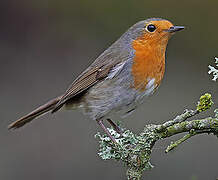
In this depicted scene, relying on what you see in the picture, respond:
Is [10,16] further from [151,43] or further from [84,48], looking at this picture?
[151,43]

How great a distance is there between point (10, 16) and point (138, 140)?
18.5 ft

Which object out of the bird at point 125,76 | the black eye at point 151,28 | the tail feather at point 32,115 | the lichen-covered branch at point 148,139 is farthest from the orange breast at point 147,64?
the tail feather at point 32,115

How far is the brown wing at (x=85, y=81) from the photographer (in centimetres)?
425

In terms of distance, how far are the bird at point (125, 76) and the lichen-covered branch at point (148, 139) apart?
619mm

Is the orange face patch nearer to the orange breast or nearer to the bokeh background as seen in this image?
the orange breast

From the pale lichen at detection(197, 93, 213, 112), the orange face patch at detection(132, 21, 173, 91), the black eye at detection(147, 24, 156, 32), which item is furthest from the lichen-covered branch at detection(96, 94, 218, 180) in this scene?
the black eye at detection(147, 24, 156, 32)

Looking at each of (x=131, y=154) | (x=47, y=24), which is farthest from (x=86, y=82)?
(x=47, y=24)

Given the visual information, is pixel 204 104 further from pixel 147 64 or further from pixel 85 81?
pixel 85 81

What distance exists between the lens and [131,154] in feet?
9.66

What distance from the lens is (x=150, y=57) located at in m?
4.02

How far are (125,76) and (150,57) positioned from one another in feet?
0.86

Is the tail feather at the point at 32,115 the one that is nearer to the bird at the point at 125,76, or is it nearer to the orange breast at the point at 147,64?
the bird at the point at 125,76

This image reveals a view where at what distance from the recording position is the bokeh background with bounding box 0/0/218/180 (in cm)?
609

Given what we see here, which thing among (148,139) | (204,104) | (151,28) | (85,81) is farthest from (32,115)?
(204,104)
